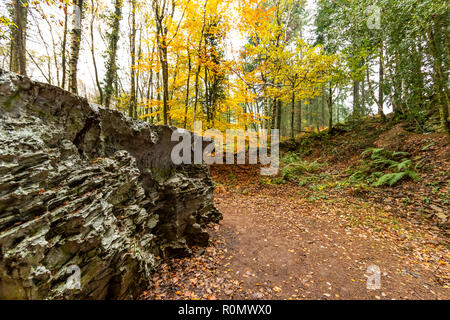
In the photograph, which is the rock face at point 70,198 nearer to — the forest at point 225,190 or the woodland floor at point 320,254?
the forest at point 225,190

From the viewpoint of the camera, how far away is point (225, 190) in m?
10.4

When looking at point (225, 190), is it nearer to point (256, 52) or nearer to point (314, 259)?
point (314, 259)

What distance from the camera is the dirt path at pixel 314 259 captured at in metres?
3.57

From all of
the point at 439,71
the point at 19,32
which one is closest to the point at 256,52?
the point at 439,71

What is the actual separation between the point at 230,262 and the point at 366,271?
3.15m

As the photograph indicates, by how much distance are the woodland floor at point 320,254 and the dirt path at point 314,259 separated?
2 centimetres

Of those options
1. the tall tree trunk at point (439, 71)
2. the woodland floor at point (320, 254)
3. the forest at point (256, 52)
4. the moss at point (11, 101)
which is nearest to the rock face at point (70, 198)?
the moss at point (11, 101)

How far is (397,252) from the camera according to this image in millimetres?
4637

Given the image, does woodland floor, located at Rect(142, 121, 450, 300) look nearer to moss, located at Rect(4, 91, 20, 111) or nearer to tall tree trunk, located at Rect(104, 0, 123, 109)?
moss, located at Rect(4, 91, 20, 111)

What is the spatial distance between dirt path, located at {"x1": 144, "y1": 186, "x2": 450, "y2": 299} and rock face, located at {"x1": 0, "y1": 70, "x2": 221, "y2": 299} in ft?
3.75

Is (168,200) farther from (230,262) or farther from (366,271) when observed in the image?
(366,271)

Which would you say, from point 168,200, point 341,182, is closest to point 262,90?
point 341,182

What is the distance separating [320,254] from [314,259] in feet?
1.04

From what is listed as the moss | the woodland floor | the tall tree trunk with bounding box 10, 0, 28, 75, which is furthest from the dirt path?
the tall tree trunk with bounding box 10, 0, 28, 75
